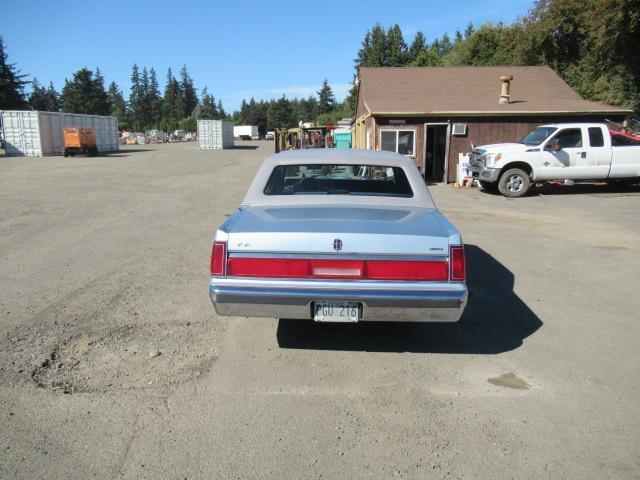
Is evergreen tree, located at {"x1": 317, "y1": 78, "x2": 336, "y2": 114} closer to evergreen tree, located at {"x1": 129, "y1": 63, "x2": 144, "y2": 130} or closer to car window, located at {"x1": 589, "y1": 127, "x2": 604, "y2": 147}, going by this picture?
evergreen tree, located at {"x1": 129, "y1": 63, "x2": 144, "y2": 130}

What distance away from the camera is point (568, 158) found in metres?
14.4

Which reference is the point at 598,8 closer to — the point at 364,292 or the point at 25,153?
the point at 364,292

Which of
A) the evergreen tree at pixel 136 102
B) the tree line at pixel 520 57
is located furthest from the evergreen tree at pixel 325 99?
the evergreen tree at pixel 136 102

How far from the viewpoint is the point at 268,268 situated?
12.2 feet

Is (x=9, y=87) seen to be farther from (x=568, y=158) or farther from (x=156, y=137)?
(x=568, y=158)

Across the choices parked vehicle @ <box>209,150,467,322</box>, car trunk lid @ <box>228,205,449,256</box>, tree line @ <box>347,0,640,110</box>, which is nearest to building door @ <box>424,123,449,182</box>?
tree line @ <box>347,0,640,110</box>

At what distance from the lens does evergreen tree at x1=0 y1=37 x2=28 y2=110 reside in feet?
200

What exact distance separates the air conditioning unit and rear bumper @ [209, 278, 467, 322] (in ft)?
51.6

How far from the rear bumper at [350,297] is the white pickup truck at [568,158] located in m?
11.9

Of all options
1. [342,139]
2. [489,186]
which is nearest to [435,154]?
[489,186]

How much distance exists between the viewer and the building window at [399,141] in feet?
61.1

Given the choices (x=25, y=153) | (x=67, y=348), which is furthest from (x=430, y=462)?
(x=25, y=153)

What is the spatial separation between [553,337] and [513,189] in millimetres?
10954

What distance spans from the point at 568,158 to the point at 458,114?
4822 millimetres
